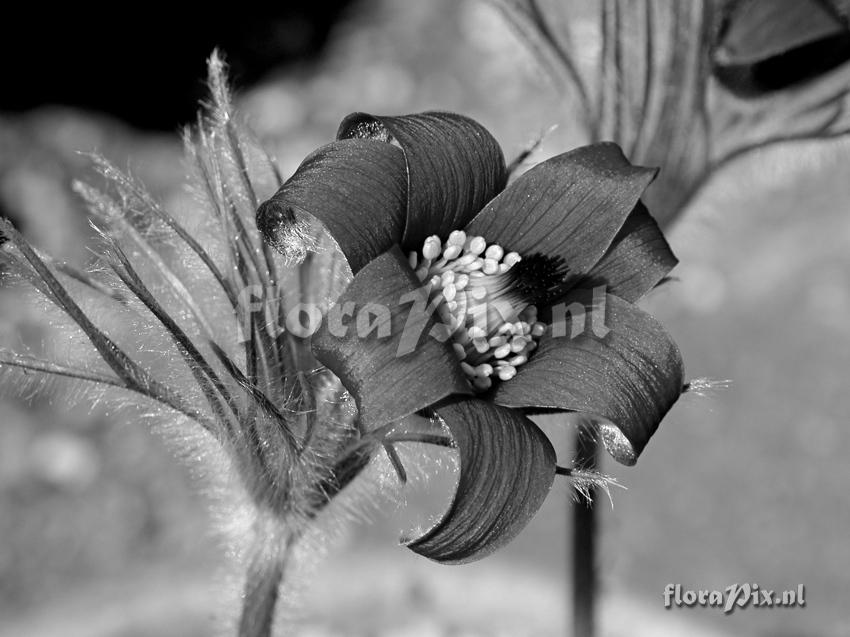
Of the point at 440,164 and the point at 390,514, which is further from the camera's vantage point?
the point at 390,514

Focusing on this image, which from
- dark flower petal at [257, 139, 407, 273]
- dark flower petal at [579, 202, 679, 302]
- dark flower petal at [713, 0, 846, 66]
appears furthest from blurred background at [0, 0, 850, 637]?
dark flower petal at [257, 139, 407, 273]

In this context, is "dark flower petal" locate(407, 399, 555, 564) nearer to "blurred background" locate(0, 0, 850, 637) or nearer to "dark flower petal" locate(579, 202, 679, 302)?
"dark flower petal" locate(579, 202, 679, 302)

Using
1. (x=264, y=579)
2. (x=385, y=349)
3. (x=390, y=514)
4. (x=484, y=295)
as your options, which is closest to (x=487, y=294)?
(x=484, y=295)

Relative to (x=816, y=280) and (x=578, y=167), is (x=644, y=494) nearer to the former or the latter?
(x=816, y=280)

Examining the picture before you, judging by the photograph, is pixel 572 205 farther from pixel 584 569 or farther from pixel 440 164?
pixel 584 569

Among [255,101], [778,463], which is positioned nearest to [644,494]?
[778,463]

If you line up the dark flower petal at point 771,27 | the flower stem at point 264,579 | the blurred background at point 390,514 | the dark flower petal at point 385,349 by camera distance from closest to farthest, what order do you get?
1. the dark flower petal at point 385,349
2. the flower stem at point 264,579
3. the dark flower petal at point 771,27
4. the blurred background at point 390,514

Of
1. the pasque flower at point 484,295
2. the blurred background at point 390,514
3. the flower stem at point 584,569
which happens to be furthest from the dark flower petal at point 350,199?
the blurred background at point 390,514

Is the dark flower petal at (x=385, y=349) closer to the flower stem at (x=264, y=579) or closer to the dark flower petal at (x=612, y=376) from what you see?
the dark flower petal at (x=612, y=376)
